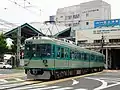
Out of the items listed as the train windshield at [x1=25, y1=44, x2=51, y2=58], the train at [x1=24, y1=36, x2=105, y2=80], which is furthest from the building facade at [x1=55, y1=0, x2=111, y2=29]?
the train windshield at [x1=25, y1=44, x2=51, y2=58]

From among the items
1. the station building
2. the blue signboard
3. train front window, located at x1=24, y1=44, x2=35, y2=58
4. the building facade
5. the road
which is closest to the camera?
the road

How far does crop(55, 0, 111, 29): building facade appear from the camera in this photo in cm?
9625

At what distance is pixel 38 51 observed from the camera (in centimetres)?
2098

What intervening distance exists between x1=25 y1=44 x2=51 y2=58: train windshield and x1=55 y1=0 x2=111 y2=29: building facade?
70.9m

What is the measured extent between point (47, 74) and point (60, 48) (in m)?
2.52

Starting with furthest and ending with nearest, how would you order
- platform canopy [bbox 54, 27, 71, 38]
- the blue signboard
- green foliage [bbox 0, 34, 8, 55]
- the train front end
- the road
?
1. platform canopy [bbox 54, 27, 71, 38]
2. green foliage [bbox 0, 34, 8, 55]
3. the blue signboard
4. the train front end
5. the road

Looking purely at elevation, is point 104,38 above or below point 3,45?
above

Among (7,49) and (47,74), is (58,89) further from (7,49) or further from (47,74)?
(7,49)

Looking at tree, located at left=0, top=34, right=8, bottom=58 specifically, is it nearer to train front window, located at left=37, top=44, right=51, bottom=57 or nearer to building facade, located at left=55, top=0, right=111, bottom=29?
building facade, located at left=55, top=0, right=111, bottom=29

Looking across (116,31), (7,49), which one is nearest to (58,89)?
(116,31)

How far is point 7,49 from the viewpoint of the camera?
6900cm

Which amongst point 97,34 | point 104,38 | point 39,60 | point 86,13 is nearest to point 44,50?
point 39,60

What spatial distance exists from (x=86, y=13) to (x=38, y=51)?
79.6 metres

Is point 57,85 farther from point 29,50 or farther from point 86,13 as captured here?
point 86,13
